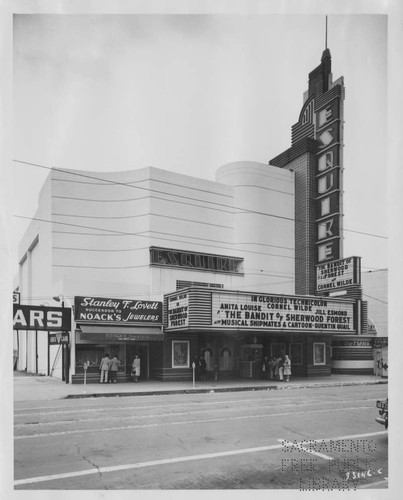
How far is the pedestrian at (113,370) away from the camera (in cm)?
2152

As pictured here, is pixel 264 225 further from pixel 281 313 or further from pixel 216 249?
pixel 281 313

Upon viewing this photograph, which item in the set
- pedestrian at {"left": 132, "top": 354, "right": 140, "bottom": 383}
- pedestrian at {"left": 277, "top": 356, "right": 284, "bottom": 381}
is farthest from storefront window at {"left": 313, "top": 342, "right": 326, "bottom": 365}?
pedestrian at {"left": 132, "top": 354, "right": 140, "bottom": 383}

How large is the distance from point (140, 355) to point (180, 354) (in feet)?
6.59

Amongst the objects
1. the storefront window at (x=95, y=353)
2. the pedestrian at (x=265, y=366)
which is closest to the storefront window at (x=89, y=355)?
the storefront window at (x=95, y=353)

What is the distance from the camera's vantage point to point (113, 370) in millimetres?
21625

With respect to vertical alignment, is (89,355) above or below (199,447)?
below

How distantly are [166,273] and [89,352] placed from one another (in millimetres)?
6771

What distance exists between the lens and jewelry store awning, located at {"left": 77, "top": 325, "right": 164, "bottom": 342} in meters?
21.4

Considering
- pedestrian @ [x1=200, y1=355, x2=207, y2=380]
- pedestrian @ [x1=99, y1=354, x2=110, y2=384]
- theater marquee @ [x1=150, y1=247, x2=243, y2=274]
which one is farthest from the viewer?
theater marquee @ [x1=150, y1=247, x2=243, y2=274]

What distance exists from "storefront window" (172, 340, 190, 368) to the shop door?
4.83ft

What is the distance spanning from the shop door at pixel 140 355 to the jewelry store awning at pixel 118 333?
1.30 meters

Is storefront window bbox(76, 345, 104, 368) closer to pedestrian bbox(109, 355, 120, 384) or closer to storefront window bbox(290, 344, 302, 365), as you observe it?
pedestrian bbox(109, 355, 120, 384)

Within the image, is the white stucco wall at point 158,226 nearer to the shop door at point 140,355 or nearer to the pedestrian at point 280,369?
the shop door at point 140,355

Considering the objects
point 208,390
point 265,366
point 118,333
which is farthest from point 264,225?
point 208,390
